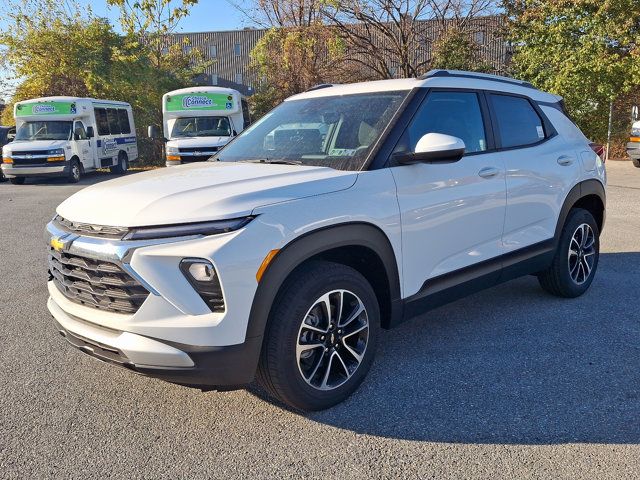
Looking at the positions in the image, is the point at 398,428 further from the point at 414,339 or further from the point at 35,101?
the point at 35,101

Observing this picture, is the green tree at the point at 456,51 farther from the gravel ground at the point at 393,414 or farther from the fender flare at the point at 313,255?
the fender flare at the point at 313,255

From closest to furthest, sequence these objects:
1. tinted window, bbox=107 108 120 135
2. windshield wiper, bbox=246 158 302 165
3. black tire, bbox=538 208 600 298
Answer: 1. windshield wiper, bbox=246 158 302 165
2. black tire, bbox=538 208 600 298
3. tinted window, bbox=107 108 120 135

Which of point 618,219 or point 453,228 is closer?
point 453,228

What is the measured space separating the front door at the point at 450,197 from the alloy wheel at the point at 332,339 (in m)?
0.40

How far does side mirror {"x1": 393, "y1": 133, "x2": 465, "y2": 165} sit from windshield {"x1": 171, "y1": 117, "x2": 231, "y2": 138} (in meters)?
14.0

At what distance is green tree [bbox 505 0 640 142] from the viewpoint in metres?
18.3

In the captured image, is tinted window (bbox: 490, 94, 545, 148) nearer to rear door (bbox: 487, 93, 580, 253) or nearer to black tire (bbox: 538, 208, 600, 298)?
rear door (bbox: 487, 93, 580, 253)

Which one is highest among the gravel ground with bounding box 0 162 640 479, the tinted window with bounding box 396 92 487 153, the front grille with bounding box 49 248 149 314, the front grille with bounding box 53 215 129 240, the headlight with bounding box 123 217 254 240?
the tinted window with bounding box 396 92 487 153

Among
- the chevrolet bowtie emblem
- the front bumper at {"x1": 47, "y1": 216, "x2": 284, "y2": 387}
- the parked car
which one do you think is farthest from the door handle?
the parked car

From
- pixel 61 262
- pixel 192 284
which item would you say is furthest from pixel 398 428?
pixel 61 262

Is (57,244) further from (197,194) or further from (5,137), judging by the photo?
(5,137)

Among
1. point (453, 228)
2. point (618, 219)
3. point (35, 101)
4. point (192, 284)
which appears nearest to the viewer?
point (192, 284)

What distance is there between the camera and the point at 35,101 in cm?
1759

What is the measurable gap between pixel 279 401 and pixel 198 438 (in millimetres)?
527
